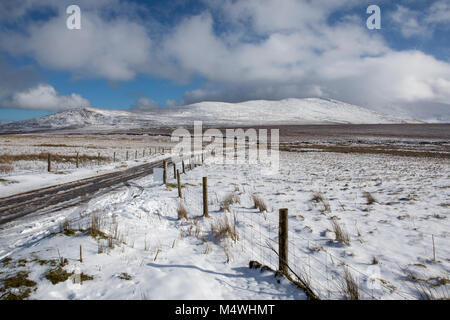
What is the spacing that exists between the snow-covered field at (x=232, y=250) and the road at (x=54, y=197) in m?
1.20

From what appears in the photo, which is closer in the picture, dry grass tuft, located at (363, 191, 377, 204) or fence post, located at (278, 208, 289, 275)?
fence post, located at (278, 208, 289, 275)

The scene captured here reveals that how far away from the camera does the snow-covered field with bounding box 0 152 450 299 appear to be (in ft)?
14.6

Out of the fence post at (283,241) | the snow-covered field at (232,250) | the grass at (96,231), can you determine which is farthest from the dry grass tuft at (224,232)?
the grass at (96,231)

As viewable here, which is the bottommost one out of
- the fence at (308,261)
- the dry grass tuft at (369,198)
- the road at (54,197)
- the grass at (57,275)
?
the fence at (308,261)

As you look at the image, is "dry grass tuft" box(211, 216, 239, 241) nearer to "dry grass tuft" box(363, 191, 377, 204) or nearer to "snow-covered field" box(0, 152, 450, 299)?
"snow-covered field" box(0, 152, 450, 299)

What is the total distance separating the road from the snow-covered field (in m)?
1.20

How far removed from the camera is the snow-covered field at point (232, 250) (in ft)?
14.6

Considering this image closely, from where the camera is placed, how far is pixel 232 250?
20.4ft

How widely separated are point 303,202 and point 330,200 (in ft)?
4.30


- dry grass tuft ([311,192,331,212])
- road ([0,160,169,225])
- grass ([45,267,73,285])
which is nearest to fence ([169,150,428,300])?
dry grass tuft ([311,192,331,212])

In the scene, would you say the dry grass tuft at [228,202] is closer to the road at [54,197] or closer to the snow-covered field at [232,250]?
the snow-covered field at [232,250]

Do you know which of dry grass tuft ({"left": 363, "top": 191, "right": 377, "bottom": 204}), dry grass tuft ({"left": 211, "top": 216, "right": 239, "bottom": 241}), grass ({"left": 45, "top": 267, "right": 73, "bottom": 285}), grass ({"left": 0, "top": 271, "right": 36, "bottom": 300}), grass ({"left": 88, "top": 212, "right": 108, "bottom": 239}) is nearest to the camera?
grass ({"left": 0, "top": 271, "right": 36, "bottom": 300})

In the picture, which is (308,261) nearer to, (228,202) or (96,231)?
(228,202)
